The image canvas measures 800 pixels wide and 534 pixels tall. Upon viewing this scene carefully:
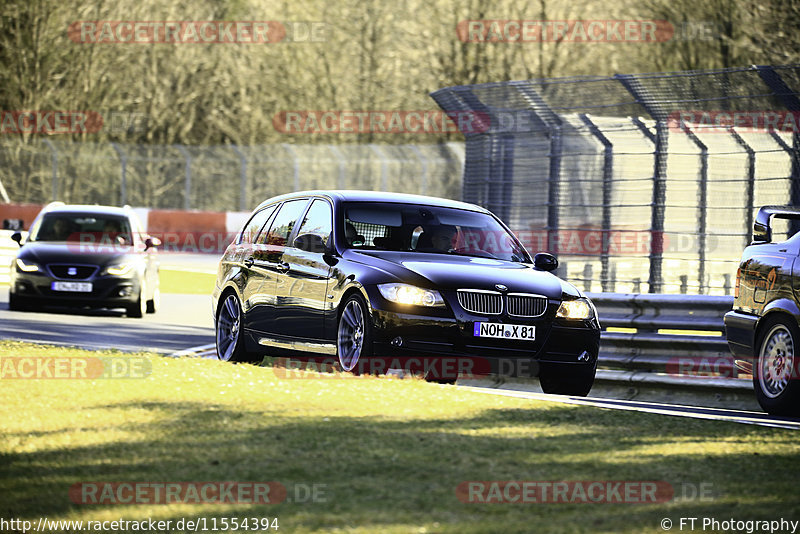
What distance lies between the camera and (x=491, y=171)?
2039 centimetres

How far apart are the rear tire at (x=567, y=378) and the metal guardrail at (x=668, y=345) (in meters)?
1.97

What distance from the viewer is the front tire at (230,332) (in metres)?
12.6

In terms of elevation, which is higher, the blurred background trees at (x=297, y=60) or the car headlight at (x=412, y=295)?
the blurred background trees at (x=297, y=60)

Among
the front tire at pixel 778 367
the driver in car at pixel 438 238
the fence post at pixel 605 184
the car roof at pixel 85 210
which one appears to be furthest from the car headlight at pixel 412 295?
the car roof at pixel 85 210

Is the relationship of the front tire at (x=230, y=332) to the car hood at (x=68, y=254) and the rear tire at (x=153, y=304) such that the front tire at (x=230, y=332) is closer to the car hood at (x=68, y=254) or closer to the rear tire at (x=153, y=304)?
the car hood at (x=68, y=254)

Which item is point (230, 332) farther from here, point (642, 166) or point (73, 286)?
point (642, 166)

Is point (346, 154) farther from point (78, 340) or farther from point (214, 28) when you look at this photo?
Result: point (78, 340)

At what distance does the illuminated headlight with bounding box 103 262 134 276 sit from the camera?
18.8m

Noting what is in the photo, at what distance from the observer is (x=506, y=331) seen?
10.4 meters

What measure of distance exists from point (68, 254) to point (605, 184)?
736 cm

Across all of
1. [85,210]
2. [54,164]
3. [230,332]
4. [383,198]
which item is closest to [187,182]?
[54,164]

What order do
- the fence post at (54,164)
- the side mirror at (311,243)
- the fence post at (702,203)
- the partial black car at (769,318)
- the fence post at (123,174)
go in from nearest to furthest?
1. the partial black car at (769,318)
2. the side mirror at (311,243)
3. the fence post at (702,203)
4. the fence post at (123,174)
5. the fence post at (54,164)

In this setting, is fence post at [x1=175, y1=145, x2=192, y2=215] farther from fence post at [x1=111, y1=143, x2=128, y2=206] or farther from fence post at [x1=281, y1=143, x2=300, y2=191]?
fence post at [x1=281, y1=143, x2=300, y2=191]

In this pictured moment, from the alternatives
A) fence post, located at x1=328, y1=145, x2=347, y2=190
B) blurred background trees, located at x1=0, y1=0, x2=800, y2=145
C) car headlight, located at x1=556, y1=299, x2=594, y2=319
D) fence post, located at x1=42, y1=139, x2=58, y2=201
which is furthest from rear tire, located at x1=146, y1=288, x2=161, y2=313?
blurred background trees, located at x1=0, y1=0, x2=800, y2=145
